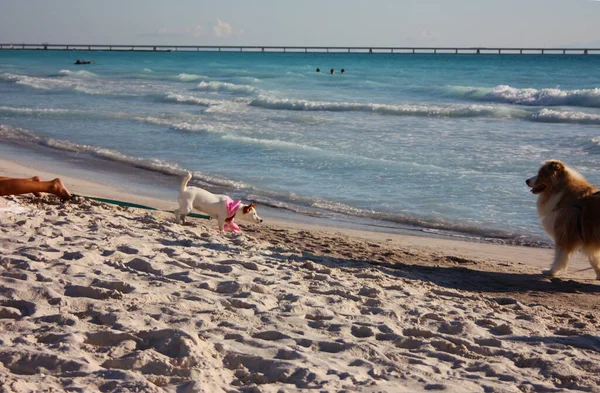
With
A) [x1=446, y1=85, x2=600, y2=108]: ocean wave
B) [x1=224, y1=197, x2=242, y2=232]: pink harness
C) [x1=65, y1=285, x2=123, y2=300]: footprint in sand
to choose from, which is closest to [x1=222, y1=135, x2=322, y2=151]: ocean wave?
[x1=224, y1=197, x2=242, y2=232]: pink harness

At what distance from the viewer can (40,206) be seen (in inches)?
264

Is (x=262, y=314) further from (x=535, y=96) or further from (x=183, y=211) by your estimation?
(x=535, y=96)

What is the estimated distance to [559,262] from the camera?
6.09 metres

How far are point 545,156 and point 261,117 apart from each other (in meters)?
9.33

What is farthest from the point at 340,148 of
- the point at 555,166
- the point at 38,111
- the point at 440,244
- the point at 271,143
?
the point at 38,111

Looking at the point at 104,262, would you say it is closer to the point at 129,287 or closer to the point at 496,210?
the point at 129,287

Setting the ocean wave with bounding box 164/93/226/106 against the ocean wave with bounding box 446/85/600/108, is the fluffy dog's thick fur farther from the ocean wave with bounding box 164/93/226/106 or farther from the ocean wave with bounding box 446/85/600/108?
the ocean wave with bounding box 446/85/600/108

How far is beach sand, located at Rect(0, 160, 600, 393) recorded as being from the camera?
11.1 feet

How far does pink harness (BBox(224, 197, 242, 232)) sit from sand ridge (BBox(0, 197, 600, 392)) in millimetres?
417

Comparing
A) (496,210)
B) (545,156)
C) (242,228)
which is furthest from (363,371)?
(545,156)

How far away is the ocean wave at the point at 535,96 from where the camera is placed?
83.5 ft

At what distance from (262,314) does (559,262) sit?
3.10 m

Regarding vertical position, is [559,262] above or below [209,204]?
below

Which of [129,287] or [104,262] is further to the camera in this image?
[104,262]
